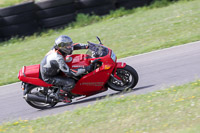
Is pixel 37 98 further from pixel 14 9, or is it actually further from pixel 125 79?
pixel 14 9

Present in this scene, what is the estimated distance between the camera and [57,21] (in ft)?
52.8

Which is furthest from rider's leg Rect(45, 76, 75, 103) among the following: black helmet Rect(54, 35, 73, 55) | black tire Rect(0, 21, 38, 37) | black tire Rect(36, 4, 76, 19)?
black tire Rect(0, 21, 38, 37)

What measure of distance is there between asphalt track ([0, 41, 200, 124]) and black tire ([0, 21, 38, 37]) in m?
5.83

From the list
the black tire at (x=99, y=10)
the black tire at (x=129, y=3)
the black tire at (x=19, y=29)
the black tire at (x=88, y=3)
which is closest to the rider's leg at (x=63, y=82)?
the black tire at (x=19, y=29)

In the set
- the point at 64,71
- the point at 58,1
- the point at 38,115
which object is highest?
the point at 58,1

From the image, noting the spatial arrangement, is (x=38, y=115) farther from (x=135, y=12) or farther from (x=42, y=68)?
(x=135, y=12)

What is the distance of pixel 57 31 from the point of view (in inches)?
638

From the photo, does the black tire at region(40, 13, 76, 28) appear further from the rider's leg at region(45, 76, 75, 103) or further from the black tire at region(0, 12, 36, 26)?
the rider's leg at region(45, 76, 75, 103)

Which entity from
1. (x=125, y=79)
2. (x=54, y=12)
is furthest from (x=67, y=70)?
(x=54, y=12)

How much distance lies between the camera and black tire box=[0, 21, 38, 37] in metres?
15.7

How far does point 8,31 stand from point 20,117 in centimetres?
875

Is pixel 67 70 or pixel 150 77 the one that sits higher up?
pixel 67 70

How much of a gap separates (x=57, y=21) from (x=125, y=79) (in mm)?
8914

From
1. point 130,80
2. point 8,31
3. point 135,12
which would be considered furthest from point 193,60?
point 8,31
